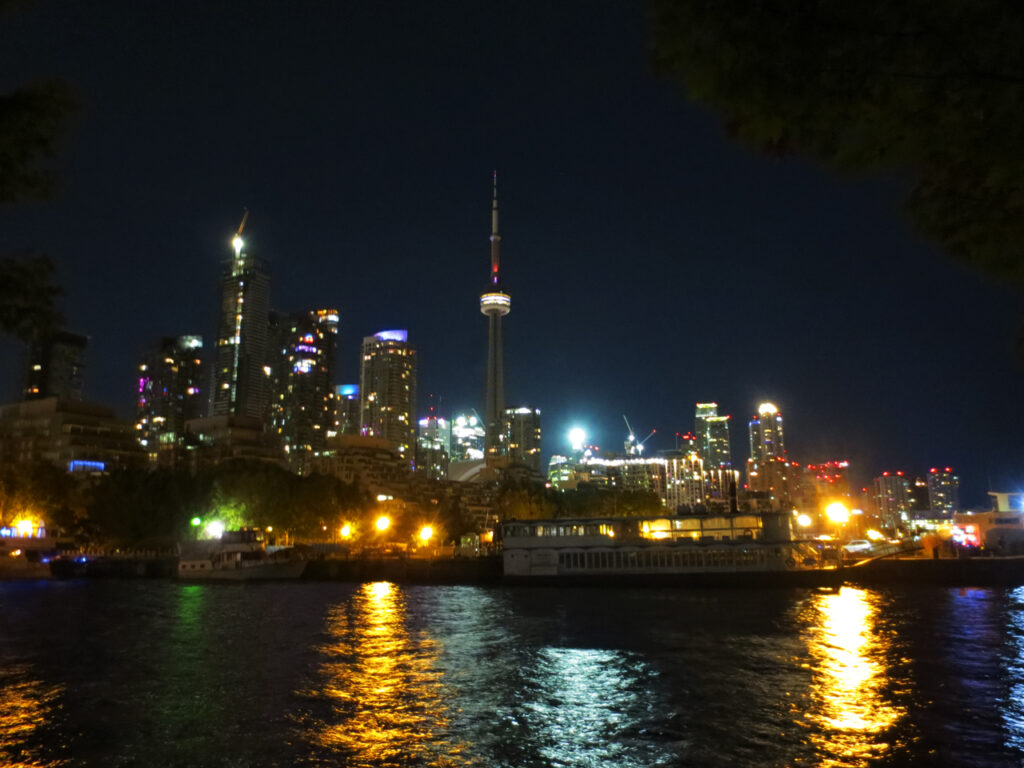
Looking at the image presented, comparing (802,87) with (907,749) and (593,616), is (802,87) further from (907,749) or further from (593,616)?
(593,616)

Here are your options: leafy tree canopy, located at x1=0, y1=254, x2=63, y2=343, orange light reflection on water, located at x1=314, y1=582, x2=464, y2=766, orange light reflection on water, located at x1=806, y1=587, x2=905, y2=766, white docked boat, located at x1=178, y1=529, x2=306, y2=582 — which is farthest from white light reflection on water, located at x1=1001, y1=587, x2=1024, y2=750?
white docked boat, located at x1=178, y1=529, x2=306, y2=582

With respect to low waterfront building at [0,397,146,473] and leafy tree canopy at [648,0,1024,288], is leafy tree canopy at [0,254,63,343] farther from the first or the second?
low waterfront building at [0,397,146,473]

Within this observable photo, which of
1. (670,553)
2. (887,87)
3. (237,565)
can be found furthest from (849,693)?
(237,565)

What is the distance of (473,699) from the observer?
20547 millimetres

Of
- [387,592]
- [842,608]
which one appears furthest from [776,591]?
[387,592]

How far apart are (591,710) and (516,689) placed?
3541 millimetres

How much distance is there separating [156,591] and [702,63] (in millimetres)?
73246

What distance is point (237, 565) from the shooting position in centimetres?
8319

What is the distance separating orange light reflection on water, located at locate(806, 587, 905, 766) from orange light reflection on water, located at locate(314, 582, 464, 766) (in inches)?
337

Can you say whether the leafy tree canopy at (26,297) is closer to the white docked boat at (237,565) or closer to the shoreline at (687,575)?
the shoreline at (687,575)

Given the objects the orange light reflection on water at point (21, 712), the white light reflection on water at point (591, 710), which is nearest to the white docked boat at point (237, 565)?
the orange light reflection on water at point (21, 712)

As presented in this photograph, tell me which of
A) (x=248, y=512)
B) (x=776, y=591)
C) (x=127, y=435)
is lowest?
(x=776, y=591)

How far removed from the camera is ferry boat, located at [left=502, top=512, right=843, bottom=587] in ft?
225

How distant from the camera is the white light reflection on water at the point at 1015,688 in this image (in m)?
16.8
